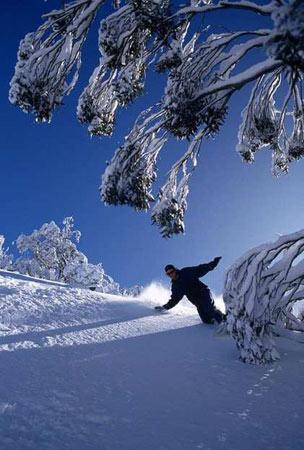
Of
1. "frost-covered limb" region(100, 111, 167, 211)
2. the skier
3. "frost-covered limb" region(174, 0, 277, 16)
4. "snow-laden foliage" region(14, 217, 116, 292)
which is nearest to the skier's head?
the skier

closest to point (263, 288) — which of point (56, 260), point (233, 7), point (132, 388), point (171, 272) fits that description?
point (132, 388)

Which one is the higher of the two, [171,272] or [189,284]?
[171,272]

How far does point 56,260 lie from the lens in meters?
30.0

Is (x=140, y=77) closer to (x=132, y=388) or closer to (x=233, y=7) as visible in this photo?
(x=233, y=7)

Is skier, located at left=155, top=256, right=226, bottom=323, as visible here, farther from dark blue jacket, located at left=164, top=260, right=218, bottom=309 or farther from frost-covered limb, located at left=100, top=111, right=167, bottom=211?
frost-covered limb, located at left=100, top=111, right=167, bottom=211

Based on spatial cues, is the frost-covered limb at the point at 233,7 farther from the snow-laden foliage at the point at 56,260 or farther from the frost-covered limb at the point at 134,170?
the snow-laden foliage at the point at 56,260

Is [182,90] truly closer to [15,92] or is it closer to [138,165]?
[138,165]

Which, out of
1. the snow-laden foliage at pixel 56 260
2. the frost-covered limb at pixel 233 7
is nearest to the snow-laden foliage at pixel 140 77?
the frost-covered limb at pixel 233 7

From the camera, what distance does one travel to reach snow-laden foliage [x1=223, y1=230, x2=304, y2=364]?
15.3ft

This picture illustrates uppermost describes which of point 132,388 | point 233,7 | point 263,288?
point 233,7

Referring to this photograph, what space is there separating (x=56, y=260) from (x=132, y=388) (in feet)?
90.3

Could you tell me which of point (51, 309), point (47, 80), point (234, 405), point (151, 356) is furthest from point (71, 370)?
point (47, 80)

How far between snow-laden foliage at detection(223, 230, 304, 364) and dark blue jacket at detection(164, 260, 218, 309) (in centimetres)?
217

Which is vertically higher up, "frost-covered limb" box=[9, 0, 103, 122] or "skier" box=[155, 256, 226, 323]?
"frost-covered limb" box=[9, 0, 103, 122]
